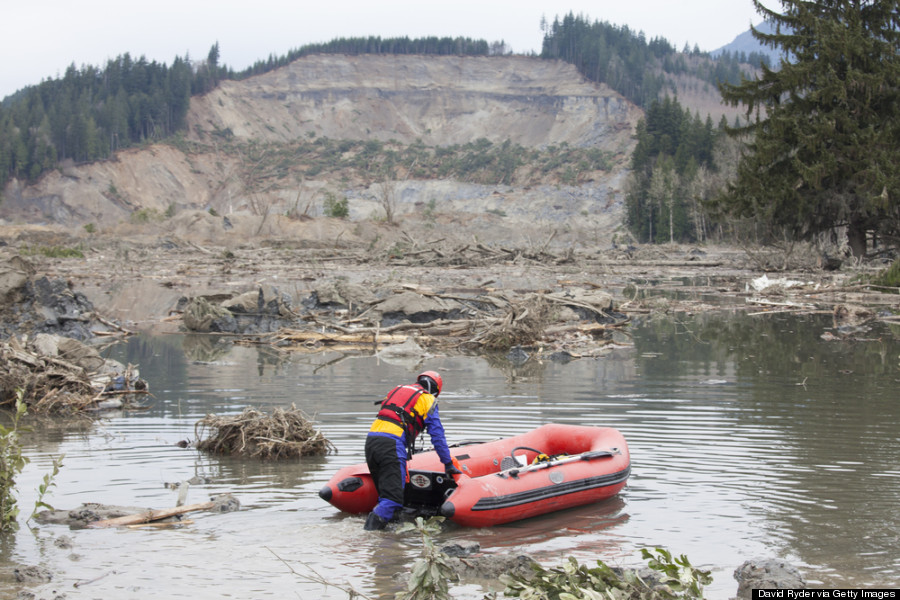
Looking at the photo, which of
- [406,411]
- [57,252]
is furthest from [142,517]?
[57,252]

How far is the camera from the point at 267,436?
938 cm

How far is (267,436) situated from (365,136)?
129624 mm

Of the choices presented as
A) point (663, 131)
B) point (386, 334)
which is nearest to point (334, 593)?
point (386, 334)

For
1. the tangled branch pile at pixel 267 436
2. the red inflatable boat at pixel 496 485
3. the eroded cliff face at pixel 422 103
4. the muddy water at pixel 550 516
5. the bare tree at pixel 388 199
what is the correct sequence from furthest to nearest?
the eroded cliff face at pixel 422 103
the bare tree at pixel 388 199
the tangled branch pile at pixel 267 436
the red inflatable boat at pixel 496 485
the muddy water at pixel 550 516

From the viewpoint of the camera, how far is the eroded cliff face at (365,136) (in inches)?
3836

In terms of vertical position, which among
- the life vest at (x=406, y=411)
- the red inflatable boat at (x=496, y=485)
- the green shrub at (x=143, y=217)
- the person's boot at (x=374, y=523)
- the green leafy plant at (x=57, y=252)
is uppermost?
the green shrub at (x=143, y=217)

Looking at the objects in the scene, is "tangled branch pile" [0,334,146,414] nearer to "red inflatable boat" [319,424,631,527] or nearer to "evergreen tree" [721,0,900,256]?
"red inflatable boat" [319,424,631,527]

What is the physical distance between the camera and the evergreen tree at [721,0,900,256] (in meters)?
29.4

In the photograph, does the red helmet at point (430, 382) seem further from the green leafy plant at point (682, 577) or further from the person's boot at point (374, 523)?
the green leafy plant at point (682, 577)

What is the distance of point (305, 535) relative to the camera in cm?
683

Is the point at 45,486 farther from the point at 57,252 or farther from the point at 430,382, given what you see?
the point at 57,252

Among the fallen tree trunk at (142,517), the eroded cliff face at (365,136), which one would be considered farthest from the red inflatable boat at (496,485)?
the eroded cliff face at (365,136)

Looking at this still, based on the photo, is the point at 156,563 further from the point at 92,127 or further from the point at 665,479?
A: the point at 92,127

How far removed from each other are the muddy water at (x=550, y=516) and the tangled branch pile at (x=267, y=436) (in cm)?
22
